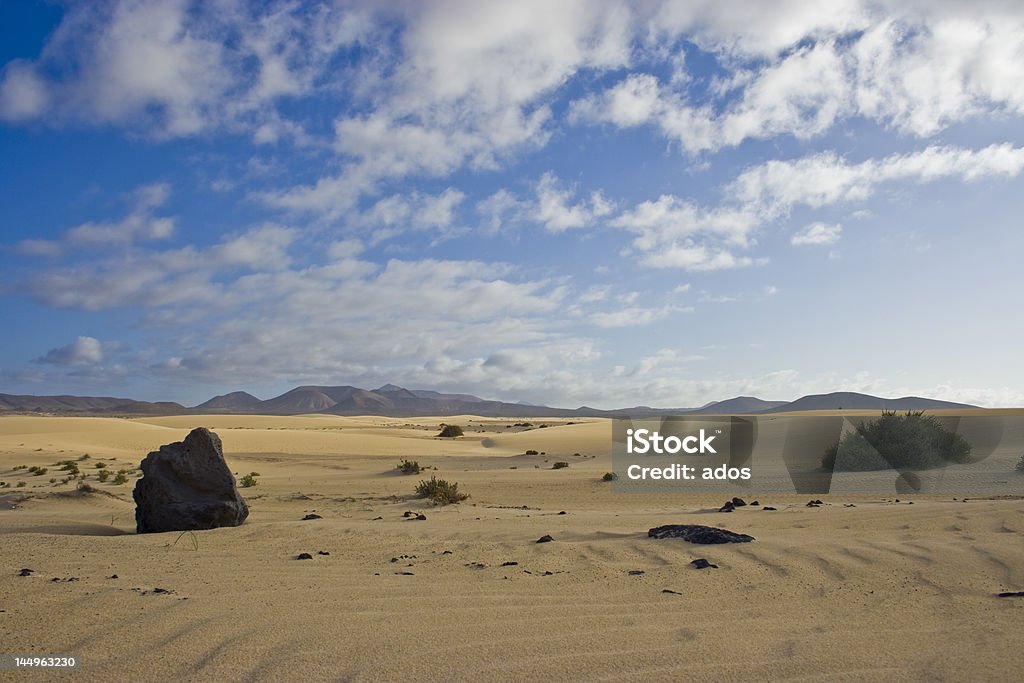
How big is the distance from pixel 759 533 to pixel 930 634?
367 cm

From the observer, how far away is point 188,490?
32.2 ft

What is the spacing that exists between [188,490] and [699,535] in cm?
664

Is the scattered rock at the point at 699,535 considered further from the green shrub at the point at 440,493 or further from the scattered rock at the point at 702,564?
the green shrub at the point at 440,493

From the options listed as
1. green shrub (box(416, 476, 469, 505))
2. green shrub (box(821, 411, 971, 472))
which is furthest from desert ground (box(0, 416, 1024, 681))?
green shrub (box(821, 411, 971, 472))

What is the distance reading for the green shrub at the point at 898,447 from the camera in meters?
17.3

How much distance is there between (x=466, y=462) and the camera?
2528 centimetres

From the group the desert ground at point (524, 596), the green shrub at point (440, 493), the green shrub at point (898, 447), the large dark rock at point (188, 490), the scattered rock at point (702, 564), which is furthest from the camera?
the green shrub at point (898, 447)

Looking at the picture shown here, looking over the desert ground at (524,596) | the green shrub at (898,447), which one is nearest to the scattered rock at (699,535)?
the desert ground at (524,596)

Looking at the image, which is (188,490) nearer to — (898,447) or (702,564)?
(702,564)

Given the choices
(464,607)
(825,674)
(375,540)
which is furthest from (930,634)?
(375,540)

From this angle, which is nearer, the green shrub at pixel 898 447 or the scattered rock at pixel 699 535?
the scattered rock at pixel 699 535

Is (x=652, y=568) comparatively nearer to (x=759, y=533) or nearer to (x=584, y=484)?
(x=759, y=533)

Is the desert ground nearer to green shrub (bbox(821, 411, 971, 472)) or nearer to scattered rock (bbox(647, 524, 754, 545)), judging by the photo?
scattered rock (bbox(647, 524, 754, 545))

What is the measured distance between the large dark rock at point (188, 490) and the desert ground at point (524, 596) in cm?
41
